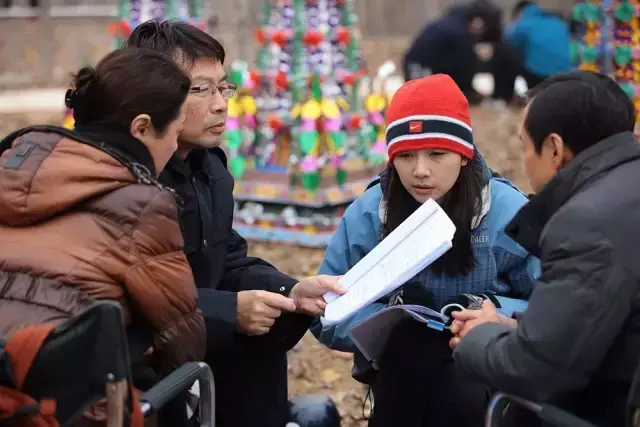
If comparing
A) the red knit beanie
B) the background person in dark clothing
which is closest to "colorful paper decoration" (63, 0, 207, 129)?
the background person in dark clothing

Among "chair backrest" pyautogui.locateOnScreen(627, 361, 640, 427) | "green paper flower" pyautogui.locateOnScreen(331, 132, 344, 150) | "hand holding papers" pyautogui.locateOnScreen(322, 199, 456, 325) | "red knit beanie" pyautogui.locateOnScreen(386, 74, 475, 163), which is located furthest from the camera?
"green paper flower" pyautogui.locateOnScreen(331, 132, 344, 150)

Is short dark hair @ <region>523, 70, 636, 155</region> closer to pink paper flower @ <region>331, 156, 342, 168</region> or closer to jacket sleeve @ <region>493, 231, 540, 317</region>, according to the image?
jacket sleeve @ <region>493, 231, 540, 317</region>

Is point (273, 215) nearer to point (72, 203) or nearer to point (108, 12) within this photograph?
point (72, 203)

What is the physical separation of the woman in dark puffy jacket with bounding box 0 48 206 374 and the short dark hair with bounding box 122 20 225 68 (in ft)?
1.61

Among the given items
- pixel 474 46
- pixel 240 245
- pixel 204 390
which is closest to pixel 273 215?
pixel 240 245

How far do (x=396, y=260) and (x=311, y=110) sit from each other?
12.8 feet

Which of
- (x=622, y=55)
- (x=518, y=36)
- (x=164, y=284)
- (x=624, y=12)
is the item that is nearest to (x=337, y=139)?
(x=622, y=55)

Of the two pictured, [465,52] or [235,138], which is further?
[465,52]

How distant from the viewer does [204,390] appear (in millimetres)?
2289

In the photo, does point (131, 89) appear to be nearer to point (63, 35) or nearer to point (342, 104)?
point (342, 104)

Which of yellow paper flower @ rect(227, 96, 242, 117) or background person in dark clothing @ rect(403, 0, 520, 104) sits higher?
yellow paper flower @ rect(227, 96, 242, 117)

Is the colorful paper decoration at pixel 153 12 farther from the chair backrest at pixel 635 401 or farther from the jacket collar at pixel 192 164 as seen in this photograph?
the chair backrest at pixel 635 401

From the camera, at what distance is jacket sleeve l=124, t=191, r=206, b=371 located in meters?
2.13

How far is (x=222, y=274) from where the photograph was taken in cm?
291
